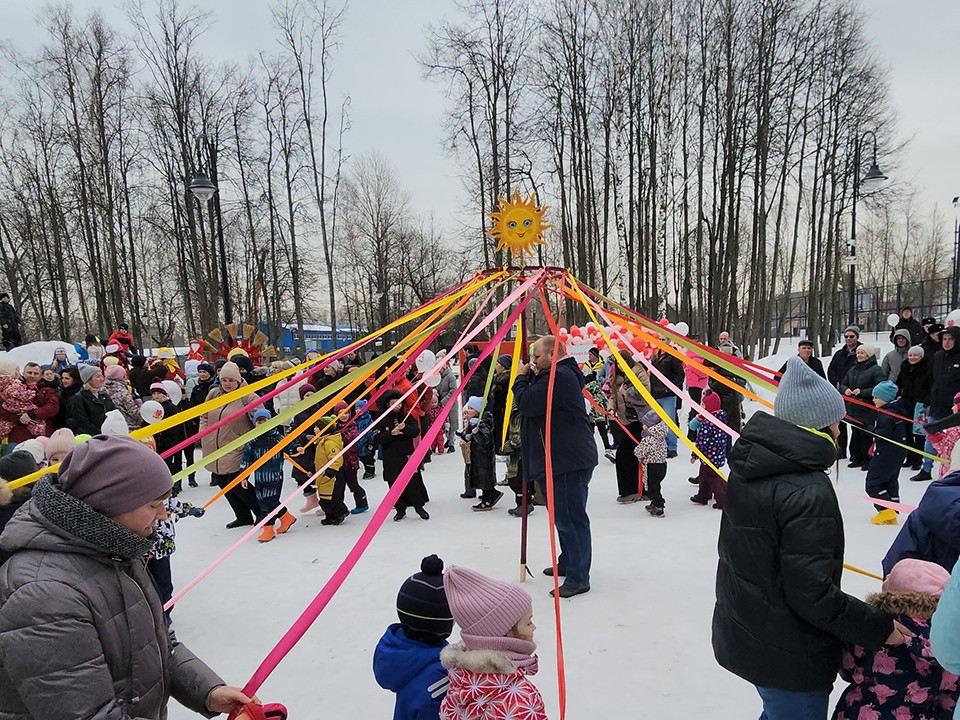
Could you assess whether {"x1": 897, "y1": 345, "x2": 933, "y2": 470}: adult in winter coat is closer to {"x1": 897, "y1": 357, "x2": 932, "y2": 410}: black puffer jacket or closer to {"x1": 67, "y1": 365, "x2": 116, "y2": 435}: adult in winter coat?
{"x1": 897, "y1": 357, "x2": 932, "y2": 410}: black puffer jacket

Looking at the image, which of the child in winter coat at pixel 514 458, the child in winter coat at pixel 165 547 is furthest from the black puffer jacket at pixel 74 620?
the child in winter coat at pixel 514 458

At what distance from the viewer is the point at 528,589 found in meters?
4.54

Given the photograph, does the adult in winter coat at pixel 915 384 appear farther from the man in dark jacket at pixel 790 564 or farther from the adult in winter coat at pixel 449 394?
the man in dark jacket at pixel 790 564

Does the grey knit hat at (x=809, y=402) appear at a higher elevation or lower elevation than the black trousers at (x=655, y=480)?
higher

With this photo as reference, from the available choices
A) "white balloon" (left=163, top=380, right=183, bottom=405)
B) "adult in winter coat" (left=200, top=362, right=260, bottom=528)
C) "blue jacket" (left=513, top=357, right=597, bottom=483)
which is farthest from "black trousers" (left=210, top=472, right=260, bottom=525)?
"blue jacket" (left=513, top=357, right=597, bottom=483)

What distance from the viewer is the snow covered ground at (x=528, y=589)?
323cm

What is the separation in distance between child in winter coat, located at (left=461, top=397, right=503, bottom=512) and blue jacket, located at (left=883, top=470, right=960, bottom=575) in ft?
16.1

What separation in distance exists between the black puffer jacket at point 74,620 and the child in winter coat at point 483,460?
17.7 ft

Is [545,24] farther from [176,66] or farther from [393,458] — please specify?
[393,458]

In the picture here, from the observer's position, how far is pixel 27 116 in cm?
2134

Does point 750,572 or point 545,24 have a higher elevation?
point 545,24

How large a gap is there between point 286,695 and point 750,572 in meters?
2.61

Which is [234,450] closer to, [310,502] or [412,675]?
[310,502]

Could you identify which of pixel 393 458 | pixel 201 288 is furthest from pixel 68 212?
pixel 393 458
